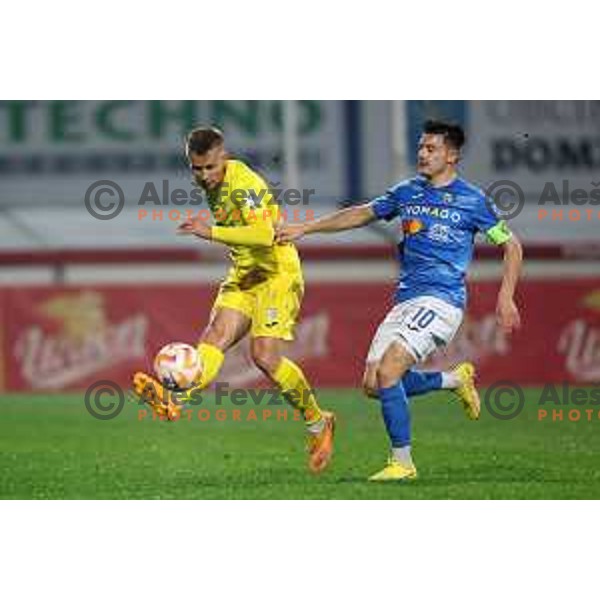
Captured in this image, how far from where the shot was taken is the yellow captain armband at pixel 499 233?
8672 millimetres

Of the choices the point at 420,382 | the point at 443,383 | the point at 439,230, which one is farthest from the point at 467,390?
the point at 439,230

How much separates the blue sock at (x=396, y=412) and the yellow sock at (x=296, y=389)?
47 centimetres

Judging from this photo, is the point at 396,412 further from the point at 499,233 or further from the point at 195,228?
the point at 195,228

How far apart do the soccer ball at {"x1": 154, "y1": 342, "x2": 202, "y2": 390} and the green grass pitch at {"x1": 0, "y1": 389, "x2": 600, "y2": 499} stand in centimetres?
47

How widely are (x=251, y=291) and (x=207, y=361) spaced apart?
39cm

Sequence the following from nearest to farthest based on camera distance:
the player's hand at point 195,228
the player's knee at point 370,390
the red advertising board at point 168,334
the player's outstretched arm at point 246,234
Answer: the player's hand at point 195,228 → the player's outstretched arm at point 246,234 → the player's knee at point 370,390 → the red advertising board at point 168,334

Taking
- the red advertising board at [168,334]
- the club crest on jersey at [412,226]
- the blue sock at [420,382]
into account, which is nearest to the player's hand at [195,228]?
the club crest on jersey at [412,226]

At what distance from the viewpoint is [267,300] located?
8875 mm

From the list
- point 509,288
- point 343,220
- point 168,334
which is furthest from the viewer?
point 168,334

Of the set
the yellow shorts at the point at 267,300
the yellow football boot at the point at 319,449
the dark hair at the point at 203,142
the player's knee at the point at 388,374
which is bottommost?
the yellow football boot at the point at 319,449

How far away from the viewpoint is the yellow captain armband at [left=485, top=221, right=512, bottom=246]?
8.67 meters

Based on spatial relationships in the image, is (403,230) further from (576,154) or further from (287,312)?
(576,154)

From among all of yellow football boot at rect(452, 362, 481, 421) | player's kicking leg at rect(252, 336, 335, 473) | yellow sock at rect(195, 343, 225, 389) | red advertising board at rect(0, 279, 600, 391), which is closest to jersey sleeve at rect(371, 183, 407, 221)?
player's kicking leg at rect(252, 336, 335, 473)

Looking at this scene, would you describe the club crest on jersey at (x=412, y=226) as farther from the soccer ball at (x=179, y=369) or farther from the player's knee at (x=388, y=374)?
the soccer ball at (x=179, y=369)
